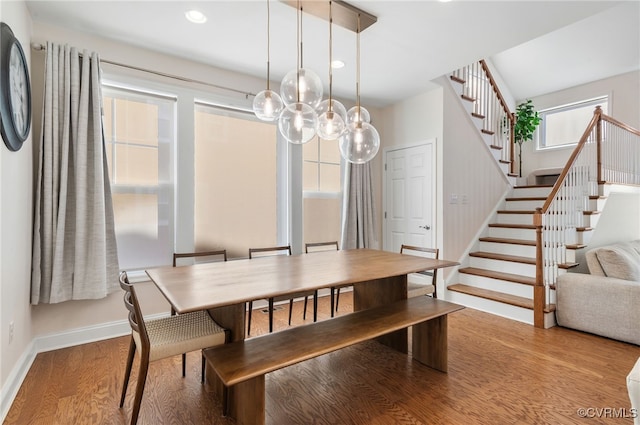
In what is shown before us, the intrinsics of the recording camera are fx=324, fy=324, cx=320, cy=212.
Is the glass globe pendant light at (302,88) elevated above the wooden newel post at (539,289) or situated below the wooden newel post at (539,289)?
above

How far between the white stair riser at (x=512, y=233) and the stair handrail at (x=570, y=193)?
65cm

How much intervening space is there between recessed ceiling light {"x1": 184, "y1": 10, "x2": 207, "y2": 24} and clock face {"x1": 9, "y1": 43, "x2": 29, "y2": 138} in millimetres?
1162

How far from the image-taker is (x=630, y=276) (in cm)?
297

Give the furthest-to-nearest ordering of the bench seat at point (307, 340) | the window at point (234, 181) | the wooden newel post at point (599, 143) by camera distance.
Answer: the wooden newel post at point (599, 143)
the window at point (234, 181)
the bench seat at point (307, 340)

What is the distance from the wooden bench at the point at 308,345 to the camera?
1.58 m

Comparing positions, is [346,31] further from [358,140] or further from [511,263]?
[511,263]

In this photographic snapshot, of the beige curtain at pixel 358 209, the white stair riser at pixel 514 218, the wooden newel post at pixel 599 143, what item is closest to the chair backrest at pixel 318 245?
the beige curtain at pixel 358 209

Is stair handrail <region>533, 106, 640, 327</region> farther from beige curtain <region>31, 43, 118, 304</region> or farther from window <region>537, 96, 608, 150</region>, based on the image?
beige curtain <region>31, 43, 118, 304</region>

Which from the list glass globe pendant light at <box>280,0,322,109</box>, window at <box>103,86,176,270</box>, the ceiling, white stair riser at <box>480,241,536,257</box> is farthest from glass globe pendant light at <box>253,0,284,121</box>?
white stair riser at <box>480,241,536,257</box>

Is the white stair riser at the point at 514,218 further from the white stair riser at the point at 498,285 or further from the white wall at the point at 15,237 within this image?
the white wall at the point at 15,237

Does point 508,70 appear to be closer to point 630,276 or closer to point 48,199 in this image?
point 630,276

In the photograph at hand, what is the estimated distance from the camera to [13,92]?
6.75 ft

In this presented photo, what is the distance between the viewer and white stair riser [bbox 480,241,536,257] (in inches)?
160

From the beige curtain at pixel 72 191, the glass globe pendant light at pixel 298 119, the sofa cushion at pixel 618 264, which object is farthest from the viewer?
the sofa cushion at pixel 618 264
